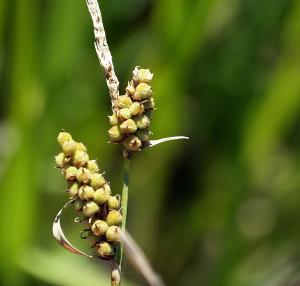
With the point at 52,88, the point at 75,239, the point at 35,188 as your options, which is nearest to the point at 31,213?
the point at 35,188

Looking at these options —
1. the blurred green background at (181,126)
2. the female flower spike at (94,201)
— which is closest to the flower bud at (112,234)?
the female flower spike at (94,201)

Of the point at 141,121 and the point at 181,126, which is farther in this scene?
the point at 181,126

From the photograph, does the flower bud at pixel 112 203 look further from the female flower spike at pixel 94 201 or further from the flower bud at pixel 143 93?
the flower bud at pixel 143 93

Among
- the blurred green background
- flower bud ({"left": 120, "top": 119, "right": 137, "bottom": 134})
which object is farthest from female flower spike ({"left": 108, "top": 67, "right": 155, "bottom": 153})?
the blurred green background

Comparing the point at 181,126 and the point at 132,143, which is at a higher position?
the point at 132,143

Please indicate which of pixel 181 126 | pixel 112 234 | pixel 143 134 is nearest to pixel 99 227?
pixel 112 234

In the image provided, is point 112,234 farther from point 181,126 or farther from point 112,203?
point 181,126

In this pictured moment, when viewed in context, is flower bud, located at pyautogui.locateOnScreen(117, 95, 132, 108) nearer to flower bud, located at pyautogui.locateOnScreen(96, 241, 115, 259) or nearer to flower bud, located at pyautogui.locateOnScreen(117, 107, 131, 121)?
flower bud, located at pyautogui.locateOnScreen(117, 107, 131, 121)

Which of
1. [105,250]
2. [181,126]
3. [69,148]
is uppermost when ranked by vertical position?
[69,148]
